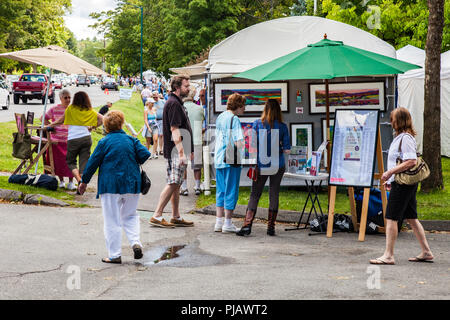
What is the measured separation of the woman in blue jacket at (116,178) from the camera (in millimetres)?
7312

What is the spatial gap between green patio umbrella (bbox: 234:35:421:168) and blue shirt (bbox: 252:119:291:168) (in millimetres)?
680

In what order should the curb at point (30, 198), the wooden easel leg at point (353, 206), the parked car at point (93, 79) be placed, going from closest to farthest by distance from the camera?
1. the wooden easel leg at point (353, 206)
2. the curb at point (30, 198)
3. the parked car at point (93, 79)

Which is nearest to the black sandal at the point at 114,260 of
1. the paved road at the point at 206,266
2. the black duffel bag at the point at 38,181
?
the paved road at the point at 206,266

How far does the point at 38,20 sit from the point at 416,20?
3964 centimetres

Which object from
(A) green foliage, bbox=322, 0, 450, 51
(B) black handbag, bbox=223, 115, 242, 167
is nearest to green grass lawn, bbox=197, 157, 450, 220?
(B) black handbag, bbox=223, 115, 242, 167

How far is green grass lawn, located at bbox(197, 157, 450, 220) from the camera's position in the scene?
11.0 metres

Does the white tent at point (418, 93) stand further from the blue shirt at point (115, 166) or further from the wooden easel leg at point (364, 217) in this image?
the blue shirt at point (115, 166)

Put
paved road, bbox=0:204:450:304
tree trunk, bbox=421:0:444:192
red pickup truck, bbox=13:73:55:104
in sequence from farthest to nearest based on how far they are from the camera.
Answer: red pickup truck, bbox=13:73:55:104 → tree trunk, bbox=421:0:444:192 → paved road, bbox=0:204:450:304

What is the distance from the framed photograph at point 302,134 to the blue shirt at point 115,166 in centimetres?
648

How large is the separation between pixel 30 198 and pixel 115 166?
4330 mm

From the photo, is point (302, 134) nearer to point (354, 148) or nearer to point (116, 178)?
point (354, 148)

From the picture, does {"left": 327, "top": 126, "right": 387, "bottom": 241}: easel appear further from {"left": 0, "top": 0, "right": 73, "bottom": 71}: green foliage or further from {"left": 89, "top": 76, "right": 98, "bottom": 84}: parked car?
{"left": 89, "top": 76, "right": 98, "bottom": 84}: parked car

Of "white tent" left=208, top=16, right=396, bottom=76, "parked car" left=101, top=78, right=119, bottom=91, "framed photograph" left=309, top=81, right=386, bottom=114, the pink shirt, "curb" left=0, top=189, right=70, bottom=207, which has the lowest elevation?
"curb" left=0, top=189, right=70, bottom=207

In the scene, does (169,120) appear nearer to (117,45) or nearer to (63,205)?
(63,205)
